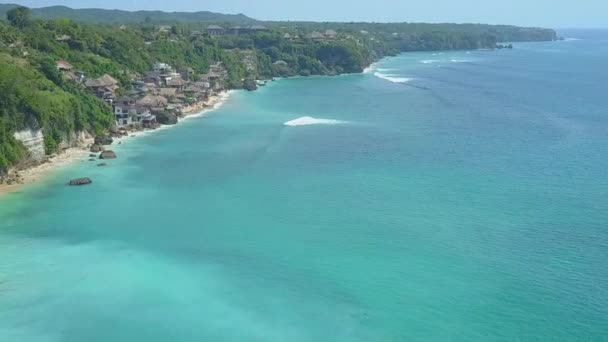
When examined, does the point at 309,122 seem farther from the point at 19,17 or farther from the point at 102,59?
the point at 19,17

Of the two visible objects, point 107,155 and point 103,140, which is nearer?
point 107,155

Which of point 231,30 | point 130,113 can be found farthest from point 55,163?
point 231,30

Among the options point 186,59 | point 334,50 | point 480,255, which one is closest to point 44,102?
point 480,255

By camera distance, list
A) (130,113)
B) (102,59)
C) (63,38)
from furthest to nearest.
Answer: (63,38) < (102,59) < (130,113)

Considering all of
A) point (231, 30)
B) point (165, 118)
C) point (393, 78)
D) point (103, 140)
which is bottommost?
point (103, 140)

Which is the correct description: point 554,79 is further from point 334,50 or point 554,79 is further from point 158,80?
point 158,80

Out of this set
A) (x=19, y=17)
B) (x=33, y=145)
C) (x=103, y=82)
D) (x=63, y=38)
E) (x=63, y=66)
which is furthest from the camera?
(x=19, y=17)

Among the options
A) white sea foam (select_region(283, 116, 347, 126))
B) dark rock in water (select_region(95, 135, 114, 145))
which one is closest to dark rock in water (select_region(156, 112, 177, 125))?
dark rock in water (select_region(95, 135, 114, 145))

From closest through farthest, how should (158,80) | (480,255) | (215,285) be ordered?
(215,285) → (480,255) → (158,80)
